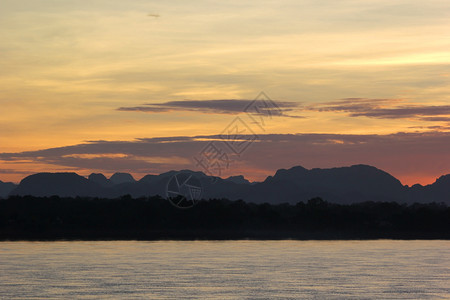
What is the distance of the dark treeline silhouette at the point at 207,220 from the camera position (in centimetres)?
17875

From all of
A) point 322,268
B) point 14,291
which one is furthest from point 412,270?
point 14,291

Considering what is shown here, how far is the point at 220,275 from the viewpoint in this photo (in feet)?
241

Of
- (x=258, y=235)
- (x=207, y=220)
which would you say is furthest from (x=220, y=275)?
(x=207, y=220)

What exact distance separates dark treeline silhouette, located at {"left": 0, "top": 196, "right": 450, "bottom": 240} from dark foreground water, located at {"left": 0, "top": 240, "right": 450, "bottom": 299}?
242 feet

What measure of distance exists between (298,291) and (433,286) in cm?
1220

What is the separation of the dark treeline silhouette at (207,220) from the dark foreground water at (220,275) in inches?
A: 2908

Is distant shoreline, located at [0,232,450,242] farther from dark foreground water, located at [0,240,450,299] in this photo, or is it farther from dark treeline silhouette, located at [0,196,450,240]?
dark foreground water, located at [0,240,450,299]

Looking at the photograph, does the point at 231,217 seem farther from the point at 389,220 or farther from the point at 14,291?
the point at 14,291

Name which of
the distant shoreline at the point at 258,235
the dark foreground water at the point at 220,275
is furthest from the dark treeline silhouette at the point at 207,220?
the dark foreground water at the point at 220,275

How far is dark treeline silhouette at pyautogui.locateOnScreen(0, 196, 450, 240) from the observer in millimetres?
178750

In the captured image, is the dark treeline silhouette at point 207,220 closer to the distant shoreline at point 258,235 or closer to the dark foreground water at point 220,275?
the distant shoreline at point 258,235

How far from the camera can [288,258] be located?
96.9 metres

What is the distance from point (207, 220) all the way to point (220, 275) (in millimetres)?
114910

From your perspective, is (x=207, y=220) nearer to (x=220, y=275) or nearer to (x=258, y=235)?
(x=258, y=235)
